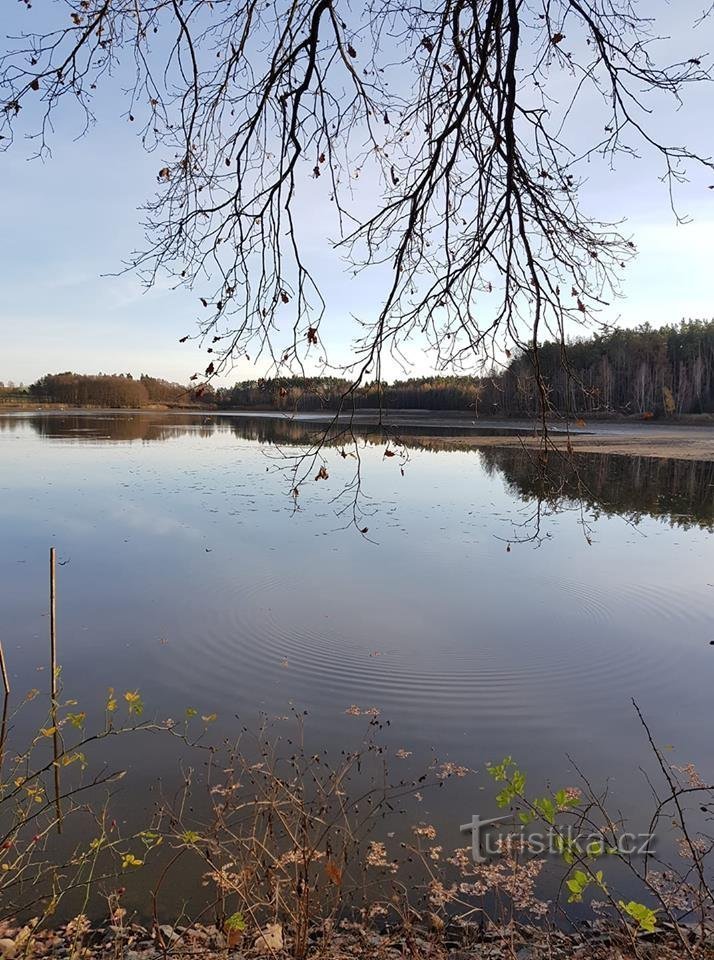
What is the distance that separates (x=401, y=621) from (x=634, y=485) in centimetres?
1236

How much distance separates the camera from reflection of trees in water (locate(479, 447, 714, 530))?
13578 millimetres

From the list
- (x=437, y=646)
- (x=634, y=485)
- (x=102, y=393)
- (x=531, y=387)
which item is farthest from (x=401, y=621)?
(x=102, y=393)

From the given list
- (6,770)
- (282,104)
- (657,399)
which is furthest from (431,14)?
(657,399)

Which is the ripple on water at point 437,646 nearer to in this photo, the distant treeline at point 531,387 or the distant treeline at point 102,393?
the distant treeline at point 531,387

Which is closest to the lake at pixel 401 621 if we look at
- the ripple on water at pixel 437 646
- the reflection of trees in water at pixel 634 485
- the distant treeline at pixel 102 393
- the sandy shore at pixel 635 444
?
the ripple on water at pixel 437 646

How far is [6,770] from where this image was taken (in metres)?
4.33

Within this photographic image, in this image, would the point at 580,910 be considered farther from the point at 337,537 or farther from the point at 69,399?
the point at 69,399

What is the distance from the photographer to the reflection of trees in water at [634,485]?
44.5 ft

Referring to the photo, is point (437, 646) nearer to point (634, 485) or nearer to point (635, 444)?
point (634, 485)

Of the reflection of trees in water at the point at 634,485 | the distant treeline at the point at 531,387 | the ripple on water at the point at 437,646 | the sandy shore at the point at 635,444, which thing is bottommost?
the ripple on water at the point at 437,646

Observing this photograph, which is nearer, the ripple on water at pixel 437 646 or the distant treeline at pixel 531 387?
the distant treeline at pixel 531 387

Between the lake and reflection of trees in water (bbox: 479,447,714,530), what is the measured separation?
0.20m

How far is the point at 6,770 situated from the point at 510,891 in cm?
328

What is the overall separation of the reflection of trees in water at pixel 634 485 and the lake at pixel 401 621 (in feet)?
0.67
